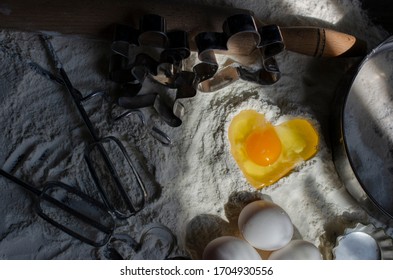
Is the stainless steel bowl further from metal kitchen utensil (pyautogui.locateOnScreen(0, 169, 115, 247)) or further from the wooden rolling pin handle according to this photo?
metal kitchen utensil (pyautogui.locateOnScreen(0, 169, 115, 247))

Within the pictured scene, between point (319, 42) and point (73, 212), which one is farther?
point (319, 42)

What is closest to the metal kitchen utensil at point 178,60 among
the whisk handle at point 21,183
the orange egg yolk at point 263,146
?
the orange egg yolk at point 263,146

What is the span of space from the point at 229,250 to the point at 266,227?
8 cm

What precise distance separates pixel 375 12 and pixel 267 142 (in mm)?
419

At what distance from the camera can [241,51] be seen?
1.11 m

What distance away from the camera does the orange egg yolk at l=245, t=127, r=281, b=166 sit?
1.06 m

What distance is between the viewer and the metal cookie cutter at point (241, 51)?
40.5 inches

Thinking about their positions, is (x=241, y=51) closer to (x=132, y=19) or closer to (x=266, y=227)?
(x=132, y=19)

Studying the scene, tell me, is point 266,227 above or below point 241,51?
below

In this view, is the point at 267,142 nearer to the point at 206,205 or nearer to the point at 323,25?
the point at 206,205

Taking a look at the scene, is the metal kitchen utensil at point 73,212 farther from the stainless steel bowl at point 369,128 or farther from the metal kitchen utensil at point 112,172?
the stainless steel bowl at point 369,128

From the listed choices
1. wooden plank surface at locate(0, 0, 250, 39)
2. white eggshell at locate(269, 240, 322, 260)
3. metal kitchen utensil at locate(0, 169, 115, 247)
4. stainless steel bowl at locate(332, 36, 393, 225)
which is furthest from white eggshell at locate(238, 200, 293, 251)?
wooden plank surface at locate(0, 0, 250, 39)

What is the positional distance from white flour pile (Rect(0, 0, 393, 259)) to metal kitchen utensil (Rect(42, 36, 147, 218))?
0.08 feet

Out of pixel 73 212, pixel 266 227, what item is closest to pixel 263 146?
pixel 266 227
